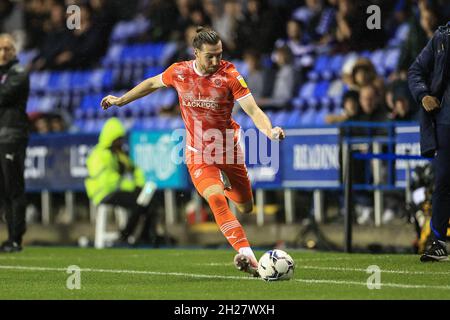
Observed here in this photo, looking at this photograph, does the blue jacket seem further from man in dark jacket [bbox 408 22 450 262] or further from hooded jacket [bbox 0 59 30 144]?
hooded jacket [bbox 0 59 30 144]

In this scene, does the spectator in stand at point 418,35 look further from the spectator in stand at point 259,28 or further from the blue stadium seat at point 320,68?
the spectator in stand at point 259,28

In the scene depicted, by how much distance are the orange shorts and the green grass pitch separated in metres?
0.70

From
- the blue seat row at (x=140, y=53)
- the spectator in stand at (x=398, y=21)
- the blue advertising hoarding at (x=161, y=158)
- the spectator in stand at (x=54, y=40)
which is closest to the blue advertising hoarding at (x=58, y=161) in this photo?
the blue advertising hoarding at (x=161, y=158)

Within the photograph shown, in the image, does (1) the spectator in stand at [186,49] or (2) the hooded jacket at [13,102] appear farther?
(1) the spectator in stand at [186,49]

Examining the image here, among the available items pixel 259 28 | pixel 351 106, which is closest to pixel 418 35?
pixel 351 106

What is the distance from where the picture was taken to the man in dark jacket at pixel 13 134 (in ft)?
45.8

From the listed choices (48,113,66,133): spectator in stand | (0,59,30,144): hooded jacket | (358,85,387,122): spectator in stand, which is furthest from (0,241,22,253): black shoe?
(48,113,66,133): spectator in stand

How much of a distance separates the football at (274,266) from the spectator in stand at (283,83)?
31.3ft

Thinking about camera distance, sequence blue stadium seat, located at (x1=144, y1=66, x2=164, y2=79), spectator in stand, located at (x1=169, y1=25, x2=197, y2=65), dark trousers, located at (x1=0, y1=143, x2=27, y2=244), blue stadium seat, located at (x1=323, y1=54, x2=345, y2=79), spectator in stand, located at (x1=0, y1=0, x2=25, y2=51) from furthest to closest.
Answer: spectator in stand, located at (x1=0, y1=0, x2=25, y2=51)
blue stadium seat, located at (x1=144, y1=66, x2=164, y2=79)
spectator in stand, located at (x1=169, y1=25, x2=197, y2=65)
blue stadium seat, located at (x1=323, y1=54, x2=345, y2=79)
dark trousers, located at (x1=0, y1=143, x2=27, y2=244)

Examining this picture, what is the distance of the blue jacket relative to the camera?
10664 mm

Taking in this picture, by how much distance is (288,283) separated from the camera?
29.7ft
